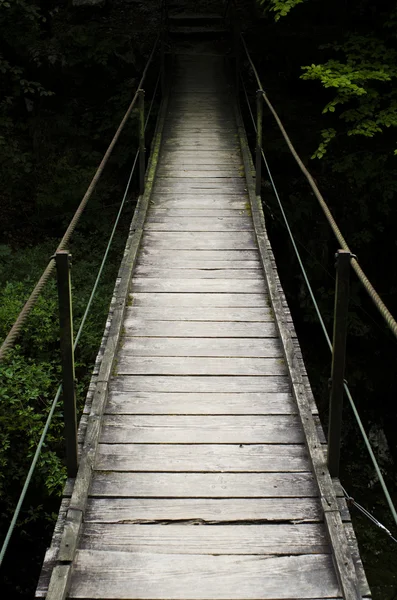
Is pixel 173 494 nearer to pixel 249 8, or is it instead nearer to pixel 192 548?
pixel 192 548

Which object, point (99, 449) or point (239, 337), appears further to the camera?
point (239, 337)

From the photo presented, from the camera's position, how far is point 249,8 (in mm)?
11211

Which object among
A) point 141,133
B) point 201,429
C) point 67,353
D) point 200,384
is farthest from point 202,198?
point 67,353

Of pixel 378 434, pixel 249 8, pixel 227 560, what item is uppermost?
pixel 249 8

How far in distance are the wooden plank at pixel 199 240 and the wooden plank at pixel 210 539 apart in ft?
9.96

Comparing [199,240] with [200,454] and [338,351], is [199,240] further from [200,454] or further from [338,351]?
[338,351]

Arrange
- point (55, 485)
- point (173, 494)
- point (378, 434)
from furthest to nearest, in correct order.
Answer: point (378, 434) → point (55, 485) → point (173, 494)

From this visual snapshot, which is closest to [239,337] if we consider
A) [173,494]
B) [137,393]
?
[137,393]

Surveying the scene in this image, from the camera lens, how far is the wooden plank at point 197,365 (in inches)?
142

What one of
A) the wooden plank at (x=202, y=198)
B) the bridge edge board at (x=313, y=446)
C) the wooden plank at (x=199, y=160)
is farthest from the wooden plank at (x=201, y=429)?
the wooden plank at (x=199, y=160)

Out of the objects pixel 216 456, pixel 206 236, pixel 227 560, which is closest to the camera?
pixel 227 560

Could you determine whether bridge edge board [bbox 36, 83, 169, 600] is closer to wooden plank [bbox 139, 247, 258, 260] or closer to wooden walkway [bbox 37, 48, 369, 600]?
wooden walkway [bbox 37, 48, 369, 600]

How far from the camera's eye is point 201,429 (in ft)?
10.3

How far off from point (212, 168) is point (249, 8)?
5726mm
